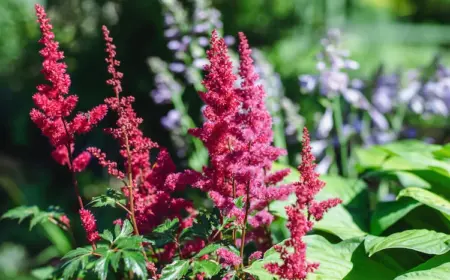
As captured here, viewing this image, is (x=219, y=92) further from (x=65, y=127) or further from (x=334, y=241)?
(x=334, y=241)

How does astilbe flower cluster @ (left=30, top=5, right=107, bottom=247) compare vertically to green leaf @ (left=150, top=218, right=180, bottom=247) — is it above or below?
above

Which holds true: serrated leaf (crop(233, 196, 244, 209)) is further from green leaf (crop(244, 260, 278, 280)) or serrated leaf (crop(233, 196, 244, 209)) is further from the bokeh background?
the bokeh background

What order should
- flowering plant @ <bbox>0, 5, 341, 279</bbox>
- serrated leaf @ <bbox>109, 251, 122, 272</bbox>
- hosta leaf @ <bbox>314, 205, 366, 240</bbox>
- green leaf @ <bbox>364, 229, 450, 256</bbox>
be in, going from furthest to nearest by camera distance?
hosta leaf @ <bbox>314, 205, 366, 240</bbox> → green leaf @ <bbox>364, 229, 450, 256</bbox> → flowering plant @ <bbox>0, 5, 341, 279</bbox> → serrated leaf @ <bbox>109, 251, 122, 272</bbox>

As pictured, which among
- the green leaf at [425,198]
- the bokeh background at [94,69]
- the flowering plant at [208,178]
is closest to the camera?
the flowering plant at [208,178]

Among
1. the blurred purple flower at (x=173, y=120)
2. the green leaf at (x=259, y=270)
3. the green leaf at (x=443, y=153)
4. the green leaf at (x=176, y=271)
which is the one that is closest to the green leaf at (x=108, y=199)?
the green leaf at (x=176, y=271)

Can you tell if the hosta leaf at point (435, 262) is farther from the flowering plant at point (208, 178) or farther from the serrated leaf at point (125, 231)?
the serrated leaf at point (125, 231)

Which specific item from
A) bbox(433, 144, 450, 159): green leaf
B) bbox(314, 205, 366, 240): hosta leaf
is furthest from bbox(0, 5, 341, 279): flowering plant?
bbox(433, 144, 450, 159): green leaf

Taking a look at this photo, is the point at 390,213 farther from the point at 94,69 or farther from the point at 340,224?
the point at 94,69

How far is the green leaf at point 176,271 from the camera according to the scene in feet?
4.23

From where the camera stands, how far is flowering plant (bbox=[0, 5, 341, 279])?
1293mm

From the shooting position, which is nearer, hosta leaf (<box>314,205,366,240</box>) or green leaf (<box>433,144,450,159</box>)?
hosta leaf (<box>314,205,366,240</box>)

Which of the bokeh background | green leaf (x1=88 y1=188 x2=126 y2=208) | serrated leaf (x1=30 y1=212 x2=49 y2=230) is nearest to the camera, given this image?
green leaf (x1=88 y1=188 x2=126 y2=208)

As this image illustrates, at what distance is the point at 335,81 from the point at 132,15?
2697mm

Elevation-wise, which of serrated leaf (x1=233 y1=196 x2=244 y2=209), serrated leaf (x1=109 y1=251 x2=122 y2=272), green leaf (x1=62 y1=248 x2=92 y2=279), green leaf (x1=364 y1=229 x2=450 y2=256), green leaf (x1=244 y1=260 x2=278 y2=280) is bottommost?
green leaf (x1=364 y1=229 x2=450 y2=256)
